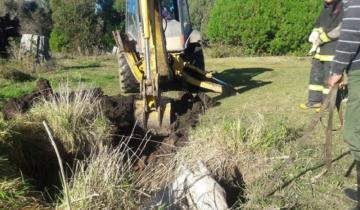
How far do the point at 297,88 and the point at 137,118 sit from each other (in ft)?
15.1

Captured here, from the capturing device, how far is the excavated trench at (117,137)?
5164 millimetres

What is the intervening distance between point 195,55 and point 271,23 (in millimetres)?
10449

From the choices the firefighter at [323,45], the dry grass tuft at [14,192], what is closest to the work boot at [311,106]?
the firefighter at [323,45]

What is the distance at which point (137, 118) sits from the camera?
7387mm

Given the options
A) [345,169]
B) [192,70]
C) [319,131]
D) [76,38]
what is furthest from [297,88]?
[76,38]

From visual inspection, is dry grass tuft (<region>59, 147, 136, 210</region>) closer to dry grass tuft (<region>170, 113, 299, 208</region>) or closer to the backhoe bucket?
dry grass tuft (<region>170, 113, 299, 208</region>)

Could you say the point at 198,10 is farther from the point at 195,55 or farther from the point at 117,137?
the point at 117,137

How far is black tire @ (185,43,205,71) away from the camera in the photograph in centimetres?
1097

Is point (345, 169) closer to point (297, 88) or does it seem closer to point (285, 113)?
point (285, 113)

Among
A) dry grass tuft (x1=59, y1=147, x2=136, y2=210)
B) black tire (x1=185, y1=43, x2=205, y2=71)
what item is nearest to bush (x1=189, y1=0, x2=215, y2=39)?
black tire (x1=185, y1=43, x2=205, y2=71)

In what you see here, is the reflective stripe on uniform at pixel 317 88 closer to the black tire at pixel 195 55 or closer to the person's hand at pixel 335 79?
the black tire at pixel 195 55

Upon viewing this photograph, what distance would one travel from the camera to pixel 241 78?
43.1 feet

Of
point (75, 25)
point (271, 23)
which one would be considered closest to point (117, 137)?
point (271, 23)

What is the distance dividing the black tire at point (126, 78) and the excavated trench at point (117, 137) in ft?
6.64
